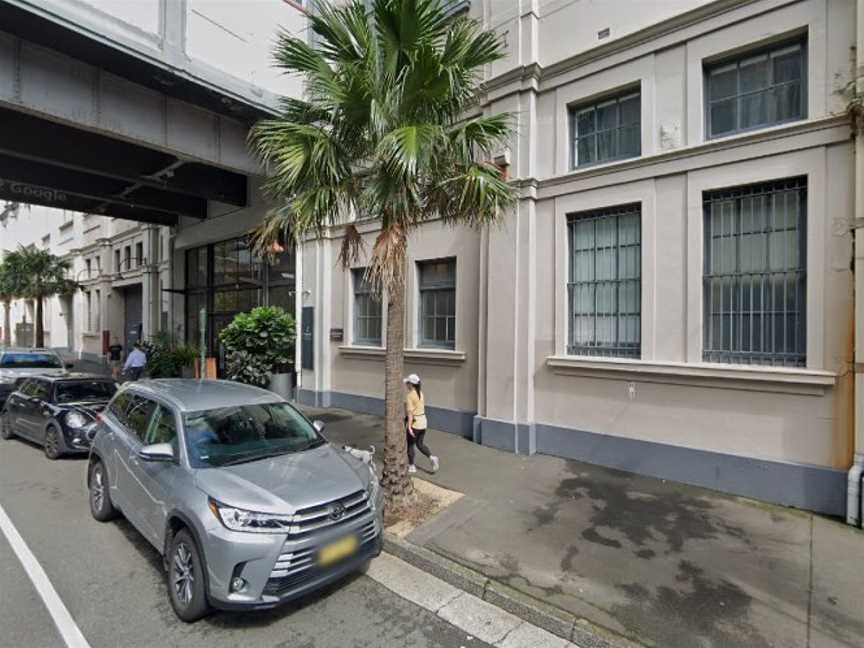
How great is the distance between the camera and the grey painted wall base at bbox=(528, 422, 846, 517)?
5234 millimetres

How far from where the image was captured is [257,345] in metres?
12.1

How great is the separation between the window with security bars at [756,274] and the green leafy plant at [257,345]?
33.2 feet

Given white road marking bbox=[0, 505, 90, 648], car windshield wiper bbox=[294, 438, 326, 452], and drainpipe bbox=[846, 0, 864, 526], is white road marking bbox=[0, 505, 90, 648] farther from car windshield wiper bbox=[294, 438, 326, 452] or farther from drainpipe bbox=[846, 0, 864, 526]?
drainpipe bbox=[846, 0, 864, 526]

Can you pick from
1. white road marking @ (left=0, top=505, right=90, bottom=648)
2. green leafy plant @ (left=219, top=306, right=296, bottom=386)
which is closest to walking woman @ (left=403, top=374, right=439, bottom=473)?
white road marking @ (left=0, top=505, right=90, bottom=648)

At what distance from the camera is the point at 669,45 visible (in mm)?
6387

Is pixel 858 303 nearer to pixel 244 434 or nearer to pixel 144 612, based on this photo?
pixel 244 434

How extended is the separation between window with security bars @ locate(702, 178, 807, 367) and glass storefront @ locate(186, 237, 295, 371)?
10541mm

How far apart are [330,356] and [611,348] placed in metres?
7.18

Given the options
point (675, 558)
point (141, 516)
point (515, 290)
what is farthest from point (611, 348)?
point (141, 516)

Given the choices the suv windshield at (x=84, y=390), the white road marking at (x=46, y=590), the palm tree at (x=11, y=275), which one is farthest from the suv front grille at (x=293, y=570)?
the palm tree at (x=11, y=275)

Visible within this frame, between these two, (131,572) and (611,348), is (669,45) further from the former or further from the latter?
(131,572)

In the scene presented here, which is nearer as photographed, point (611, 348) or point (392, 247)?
point (392, 247)

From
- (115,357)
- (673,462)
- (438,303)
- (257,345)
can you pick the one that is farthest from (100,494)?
(115,357)

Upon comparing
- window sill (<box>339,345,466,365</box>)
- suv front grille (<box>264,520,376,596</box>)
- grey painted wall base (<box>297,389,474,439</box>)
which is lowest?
grey painted wall base (<box>297,389,474,439</box>)
